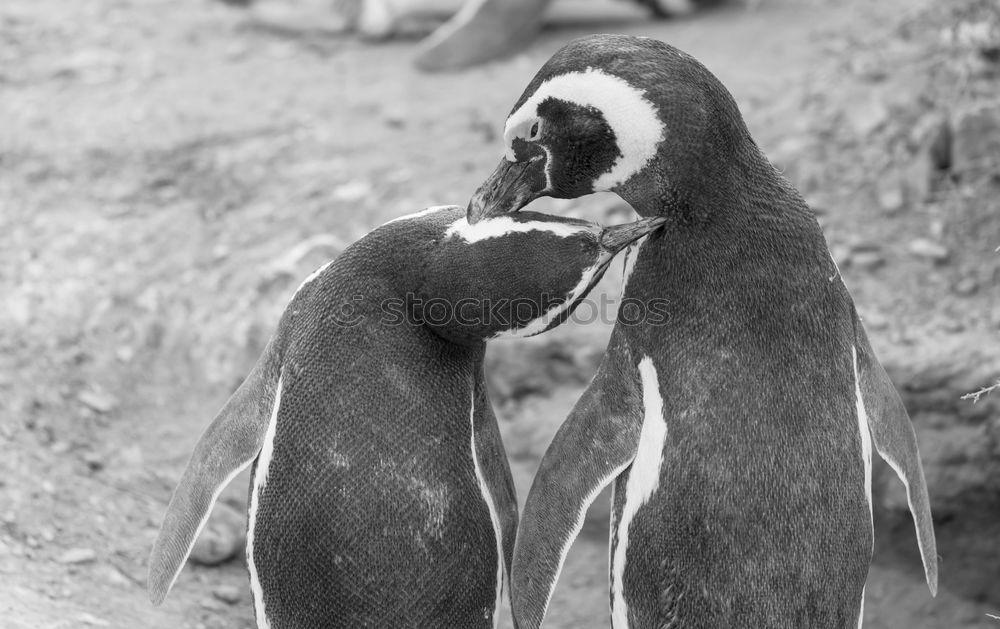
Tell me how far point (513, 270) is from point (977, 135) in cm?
203

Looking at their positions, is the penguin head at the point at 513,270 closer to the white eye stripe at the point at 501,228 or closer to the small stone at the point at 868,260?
the white eye stripe at the point at 501,228

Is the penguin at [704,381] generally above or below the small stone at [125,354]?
above

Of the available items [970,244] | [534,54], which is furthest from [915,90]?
[534,54]

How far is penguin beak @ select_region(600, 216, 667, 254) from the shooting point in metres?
1.86

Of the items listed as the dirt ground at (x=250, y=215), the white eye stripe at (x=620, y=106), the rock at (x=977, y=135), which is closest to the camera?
the white eye stripe at (x=620, y=106)

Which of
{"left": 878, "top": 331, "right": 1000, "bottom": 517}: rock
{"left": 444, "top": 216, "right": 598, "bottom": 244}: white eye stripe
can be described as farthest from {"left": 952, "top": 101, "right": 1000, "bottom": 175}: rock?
{"left": 444, "top": 216, "right": 598, "bottom": 244}: white eye stripe

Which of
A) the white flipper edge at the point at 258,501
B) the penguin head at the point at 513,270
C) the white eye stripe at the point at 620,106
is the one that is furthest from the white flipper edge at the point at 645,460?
the white flipper edge at the point at 258,501

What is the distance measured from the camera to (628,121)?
1.86 meters

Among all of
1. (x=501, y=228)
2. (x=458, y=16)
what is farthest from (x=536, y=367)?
(x=458, y=16)

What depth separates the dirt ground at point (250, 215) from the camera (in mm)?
2836

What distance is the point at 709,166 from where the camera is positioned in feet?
6.18

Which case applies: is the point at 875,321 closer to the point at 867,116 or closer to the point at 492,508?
the point at 867,116

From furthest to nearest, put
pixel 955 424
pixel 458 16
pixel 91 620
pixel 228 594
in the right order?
pixel 458 16, pixel 955 424, pixel 228 594, pixel 91 620

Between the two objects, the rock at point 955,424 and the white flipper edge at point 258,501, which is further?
the rock at point 955,424
